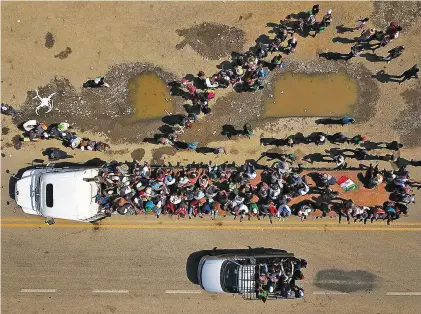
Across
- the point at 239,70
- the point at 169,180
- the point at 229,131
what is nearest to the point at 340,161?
the point at 229,131

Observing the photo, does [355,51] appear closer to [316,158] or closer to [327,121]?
[327,121]

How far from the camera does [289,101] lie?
558 inches

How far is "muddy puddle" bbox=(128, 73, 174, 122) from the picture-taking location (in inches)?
562

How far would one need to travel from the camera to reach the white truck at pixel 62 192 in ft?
43.4

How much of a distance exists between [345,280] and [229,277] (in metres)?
4.06

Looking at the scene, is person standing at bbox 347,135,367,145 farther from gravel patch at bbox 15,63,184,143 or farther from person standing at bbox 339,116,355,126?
gravel patch at bbox 15,63,184,143

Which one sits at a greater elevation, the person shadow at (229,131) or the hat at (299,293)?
the person shadow at (229,131)

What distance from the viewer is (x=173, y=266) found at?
14.3 meters

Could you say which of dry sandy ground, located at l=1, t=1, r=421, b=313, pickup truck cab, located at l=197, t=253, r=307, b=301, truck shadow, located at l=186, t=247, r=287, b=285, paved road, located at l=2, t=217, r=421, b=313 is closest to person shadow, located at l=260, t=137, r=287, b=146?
dry sandy ground, located at l=1, t=1, r=421, b=313

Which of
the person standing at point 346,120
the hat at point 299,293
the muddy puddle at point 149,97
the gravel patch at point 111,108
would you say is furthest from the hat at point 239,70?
the hat at point 299,293

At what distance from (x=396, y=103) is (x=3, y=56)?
44.8 ft

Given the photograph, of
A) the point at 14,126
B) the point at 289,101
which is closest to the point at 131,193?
the point at 14,126

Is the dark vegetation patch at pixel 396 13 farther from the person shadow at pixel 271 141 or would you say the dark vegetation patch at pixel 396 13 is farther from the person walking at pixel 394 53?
the person shadow at pixel 271 141

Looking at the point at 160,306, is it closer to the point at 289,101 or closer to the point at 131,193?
the point at 131,193
